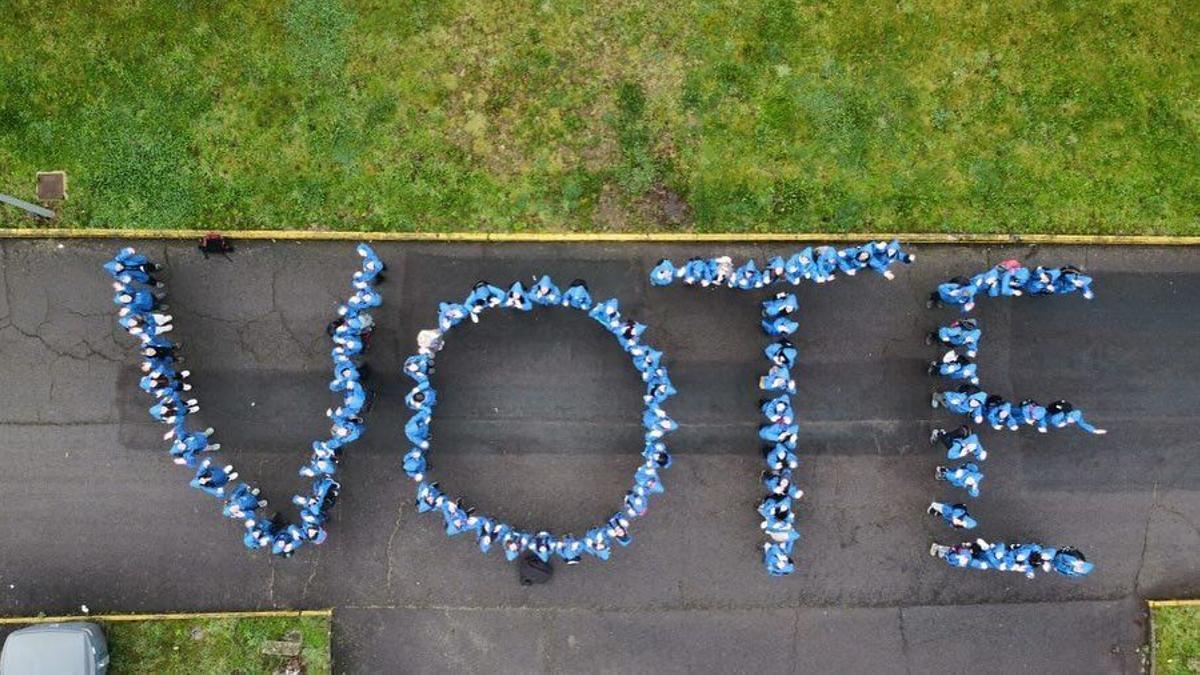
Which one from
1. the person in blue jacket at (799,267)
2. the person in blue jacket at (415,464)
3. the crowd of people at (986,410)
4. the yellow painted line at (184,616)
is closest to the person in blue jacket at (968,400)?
the crowd of people at (986,410)

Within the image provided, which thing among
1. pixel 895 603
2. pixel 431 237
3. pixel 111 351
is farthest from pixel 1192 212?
pixel 111 351

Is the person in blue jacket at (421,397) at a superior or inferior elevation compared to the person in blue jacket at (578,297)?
inferior

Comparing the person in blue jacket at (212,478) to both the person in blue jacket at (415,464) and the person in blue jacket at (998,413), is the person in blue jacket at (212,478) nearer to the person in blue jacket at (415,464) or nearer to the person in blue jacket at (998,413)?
the person in blue jacket at (415,464)

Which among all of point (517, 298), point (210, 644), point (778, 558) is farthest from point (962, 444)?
point (210, 644)

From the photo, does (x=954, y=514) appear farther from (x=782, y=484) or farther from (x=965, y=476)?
(x=782, y=484)

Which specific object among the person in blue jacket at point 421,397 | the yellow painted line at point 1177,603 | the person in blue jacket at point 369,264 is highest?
the person in blue jacket at point 369,264

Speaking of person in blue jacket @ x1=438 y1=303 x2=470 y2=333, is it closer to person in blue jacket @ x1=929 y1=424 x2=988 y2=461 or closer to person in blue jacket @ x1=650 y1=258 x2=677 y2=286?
person in blue jacket @ x1=650 y1=258 x2=677 y2=286

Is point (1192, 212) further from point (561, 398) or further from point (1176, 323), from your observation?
point (561, 398)
